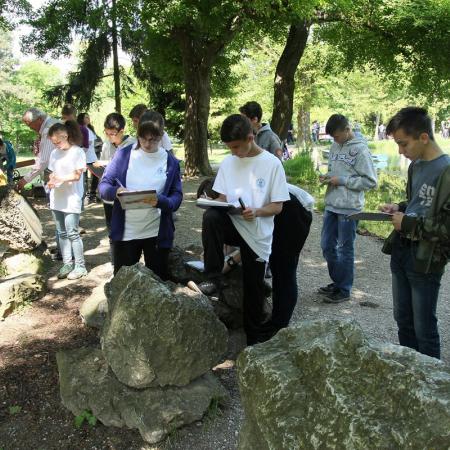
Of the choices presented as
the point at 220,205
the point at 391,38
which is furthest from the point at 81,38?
the point at 220,205

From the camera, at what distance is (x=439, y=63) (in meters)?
13.5

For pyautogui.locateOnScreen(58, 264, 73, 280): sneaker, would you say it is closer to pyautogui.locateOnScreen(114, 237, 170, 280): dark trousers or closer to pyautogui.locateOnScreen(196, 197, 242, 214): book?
pyautogui.locateOnScreen(114, 237, 170, 280): dark trousers

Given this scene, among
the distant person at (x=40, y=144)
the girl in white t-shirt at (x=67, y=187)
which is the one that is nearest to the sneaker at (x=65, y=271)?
the girl in white t-shirt at (x=67, y=187)

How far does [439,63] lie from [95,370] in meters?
13.4

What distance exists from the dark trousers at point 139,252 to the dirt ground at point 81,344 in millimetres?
682

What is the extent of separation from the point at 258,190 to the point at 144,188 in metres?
0.98

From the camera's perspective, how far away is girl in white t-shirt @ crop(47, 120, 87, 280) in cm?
507

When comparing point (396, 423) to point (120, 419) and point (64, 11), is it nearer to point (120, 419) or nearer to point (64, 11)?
point (120, 419)

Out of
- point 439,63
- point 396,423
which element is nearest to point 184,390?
point 396,423

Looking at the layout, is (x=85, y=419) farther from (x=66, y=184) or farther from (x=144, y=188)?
(x=66, y=184)

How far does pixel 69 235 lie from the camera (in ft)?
17.3

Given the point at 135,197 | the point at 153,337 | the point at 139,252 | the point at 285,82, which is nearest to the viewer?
the point at 153,337

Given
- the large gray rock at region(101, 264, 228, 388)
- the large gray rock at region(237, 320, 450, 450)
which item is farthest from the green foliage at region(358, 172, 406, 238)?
the large gray rock at region(237, 320, 450, 450)

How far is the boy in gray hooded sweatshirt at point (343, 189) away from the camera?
459 centimetres
